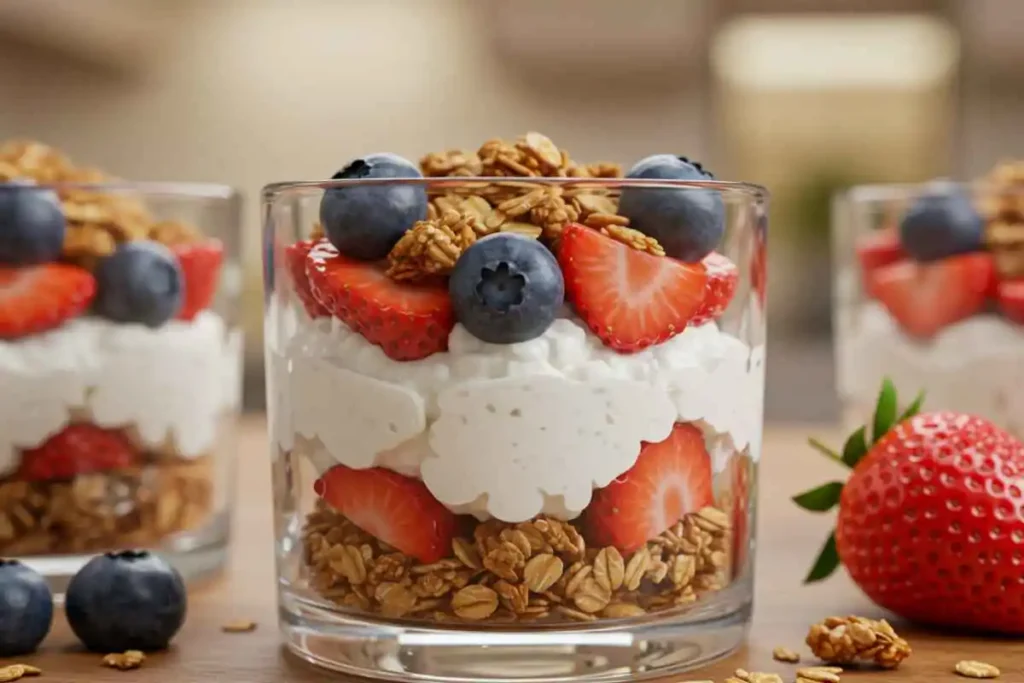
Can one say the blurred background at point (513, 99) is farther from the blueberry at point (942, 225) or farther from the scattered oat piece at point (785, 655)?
the scattered oat piece at point (785, 655)

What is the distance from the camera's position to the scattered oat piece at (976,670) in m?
0.75

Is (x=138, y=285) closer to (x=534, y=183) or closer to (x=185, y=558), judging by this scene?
(x=185, y=558)

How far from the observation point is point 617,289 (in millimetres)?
717

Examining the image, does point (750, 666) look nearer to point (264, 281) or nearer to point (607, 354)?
point (607, 354)

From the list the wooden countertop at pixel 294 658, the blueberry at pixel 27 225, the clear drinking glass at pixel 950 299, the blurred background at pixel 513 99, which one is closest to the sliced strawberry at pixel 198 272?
the blueberry at pixel 27 225

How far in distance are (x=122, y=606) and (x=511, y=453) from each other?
0.27 meters

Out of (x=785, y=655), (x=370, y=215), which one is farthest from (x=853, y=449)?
(x=370, y=215)

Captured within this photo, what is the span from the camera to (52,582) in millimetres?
960

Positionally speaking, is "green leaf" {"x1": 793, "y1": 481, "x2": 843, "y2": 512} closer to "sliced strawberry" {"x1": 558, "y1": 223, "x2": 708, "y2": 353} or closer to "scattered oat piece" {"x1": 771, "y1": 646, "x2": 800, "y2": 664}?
"scattered oat piece" {"x1": 771, "y1": 646, "x2": 800, "y2": 664}

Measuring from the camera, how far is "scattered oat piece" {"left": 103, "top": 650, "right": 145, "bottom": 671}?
0.77 m

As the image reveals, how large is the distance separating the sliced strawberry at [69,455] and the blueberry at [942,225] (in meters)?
0.74

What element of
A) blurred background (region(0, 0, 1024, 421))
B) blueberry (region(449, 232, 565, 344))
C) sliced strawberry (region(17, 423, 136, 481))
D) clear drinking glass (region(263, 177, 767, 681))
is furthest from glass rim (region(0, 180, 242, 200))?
blurred background (region(0, 0, 1024, 421))

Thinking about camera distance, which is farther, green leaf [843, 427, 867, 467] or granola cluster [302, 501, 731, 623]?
green leaf [843, 427, 867, 467]

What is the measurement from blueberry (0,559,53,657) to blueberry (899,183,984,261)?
2.67 ft
